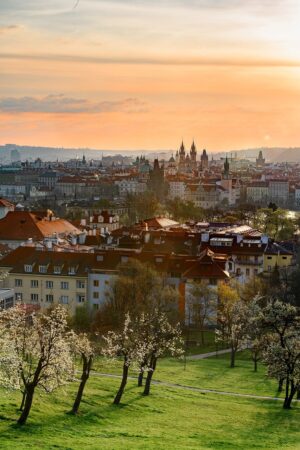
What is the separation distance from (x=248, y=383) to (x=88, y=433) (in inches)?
587

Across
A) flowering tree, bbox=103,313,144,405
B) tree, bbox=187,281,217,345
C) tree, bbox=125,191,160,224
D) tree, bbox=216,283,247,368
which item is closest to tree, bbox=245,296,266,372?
tree, bbox=216,283,247,368

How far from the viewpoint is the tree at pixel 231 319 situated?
43812mm

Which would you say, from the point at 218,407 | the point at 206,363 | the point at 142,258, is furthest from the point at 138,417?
A: the point at 142,258

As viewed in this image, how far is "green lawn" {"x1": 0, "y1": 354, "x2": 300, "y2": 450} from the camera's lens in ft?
80.3

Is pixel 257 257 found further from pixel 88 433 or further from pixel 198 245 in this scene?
pixel 88 433

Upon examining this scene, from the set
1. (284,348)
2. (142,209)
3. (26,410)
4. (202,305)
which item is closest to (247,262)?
(202,305)

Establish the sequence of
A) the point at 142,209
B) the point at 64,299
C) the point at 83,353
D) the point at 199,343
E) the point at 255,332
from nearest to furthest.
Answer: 1. the point at 83,353
2. the point at 255,332
3. the point at 199,343
4. the point at 64,299
5. the point at 142,209

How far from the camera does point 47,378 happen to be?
87.1ft

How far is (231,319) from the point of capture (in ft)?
150

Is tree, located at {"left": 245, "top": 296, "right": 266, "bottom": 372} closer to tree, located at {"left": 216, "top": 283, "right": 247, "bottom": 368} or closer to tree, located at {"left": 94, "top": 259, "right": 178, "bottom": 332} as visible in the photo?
tree, located at {"left": 216, "top": 283, "right": 247, "bottom": 368}

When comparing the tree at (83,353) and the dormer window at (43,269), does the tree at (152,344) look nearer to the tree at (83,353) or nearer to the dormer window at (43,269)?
the tree at (83,353)

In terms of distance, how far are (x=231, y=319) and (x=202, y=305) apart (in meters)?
7.07

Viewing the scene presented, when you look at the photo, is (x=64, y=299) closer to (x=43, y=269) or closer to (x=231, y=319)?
(x=43, y=269)

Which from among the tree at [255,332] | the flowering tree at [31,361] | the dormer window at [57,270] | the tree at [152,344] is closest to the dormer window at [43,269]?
the dormer window at [57,270]
